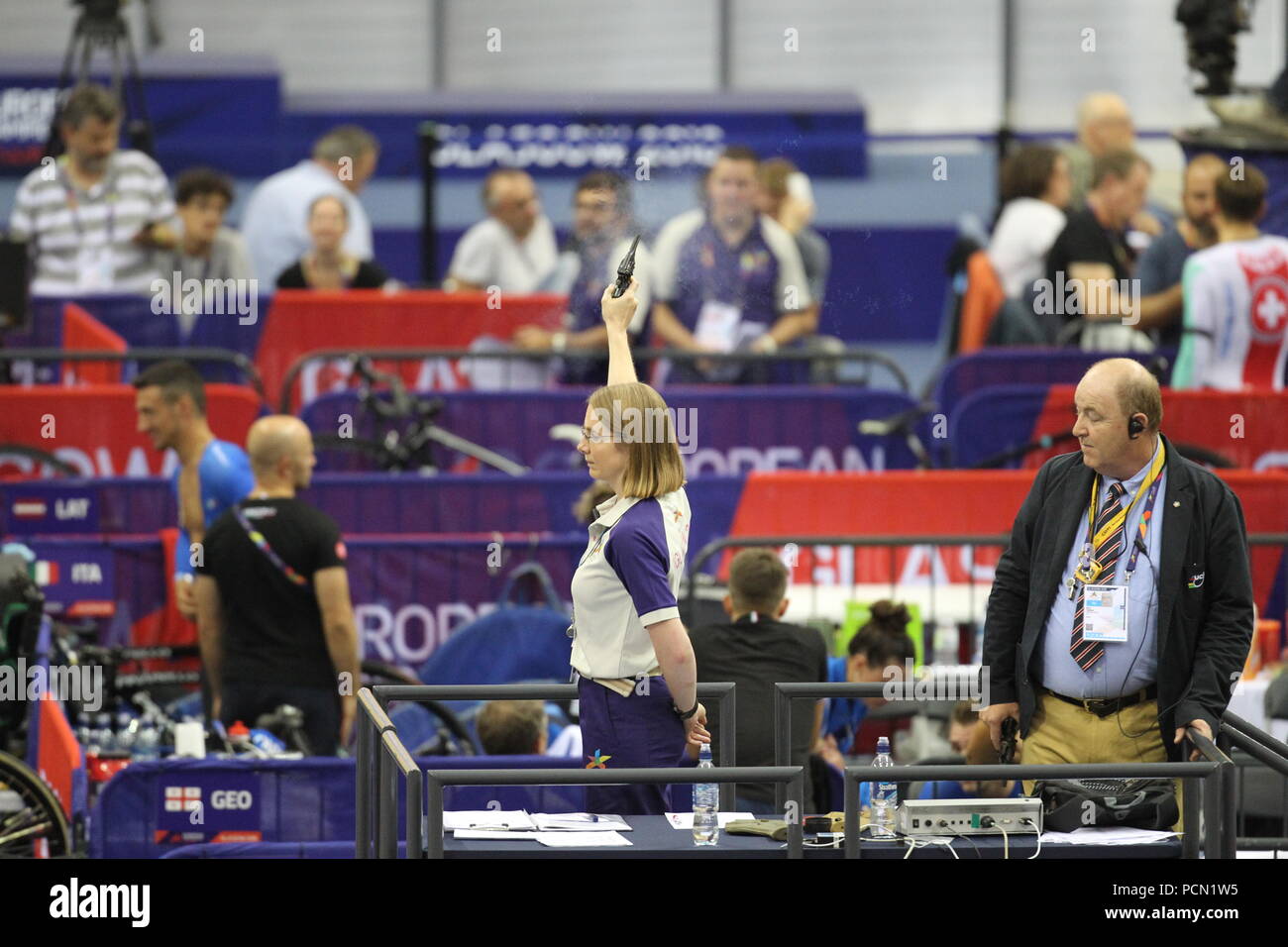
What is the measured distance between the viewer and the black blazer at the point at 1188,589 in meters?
6.73

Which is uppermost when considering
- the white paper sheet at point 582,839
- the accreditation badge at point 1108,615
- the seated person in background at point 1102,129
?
the seated person in background at point 1102,129

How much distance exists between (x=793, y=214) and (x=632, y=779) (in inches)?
395

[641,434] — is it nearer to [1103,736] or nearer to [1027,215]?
[1103,736]

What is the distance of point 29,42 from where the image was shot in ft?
79.8

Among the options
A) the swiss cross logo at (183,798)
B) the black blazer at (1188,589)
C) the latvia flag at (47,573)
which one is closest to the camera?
the black blazer at (1188,589)

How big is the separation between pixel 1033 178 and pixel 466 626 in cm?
523

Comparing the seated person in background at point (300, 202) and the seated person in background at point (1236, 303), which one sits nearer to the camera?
the seated person in background at point (1236, 303)

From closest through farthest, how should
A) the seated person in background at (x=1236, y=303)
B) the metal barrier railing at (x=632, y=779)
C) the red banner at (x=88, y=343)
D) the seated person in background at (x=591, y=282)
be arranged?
1. the metal barrier railing at (x=632, y=779)
2. the seated person in background at (x=1236, y=303)
3. the seated person in background at (x=591, y=282)
4. the red banner at (x=88, y=343)

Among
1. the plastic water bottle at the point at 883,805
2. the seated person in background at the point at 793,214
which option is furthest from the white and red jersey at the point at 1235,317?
the plastic water bottle at the point at 883,805

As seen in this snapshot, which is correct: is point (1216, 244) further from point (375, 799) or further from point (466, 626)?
point (375, 799)

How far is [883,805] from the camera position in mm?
6488

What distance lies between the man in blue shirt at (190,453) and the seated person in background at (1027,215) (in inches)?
210

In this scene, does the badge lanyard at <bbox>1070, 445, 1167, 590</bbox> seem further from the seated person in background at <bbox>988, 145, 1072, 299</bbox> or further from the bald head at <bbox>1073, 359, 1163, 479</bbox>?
the seated person in background at <bbox>988, 145, 1072, 299</bbox>

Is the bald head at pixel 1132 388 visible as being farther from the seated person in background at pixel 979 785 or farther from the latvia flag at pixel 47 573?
the latvia flag at pixel 47 573
